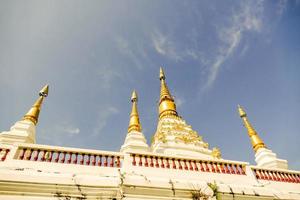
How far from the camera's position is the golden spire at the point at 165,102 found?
67.5 ft

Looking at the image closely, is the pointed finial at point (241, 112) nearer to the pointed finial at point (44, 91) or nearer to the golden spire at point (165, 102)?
the golden spire at point (165, 102)

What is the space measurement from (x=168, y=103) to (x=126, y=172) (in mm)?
14146

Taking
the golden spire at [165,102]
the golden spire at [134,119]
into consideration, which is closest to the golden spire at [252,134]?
the golden spire at [165,102]

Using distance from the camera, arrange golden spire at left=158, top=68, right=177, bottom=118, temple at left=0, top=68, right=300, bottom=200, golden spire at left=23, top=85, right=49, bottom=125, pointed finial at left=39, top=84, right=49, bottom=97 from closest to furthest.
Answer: temple at left=0, top=68, right=300, bottom=200
golden spire at left=23, top=85, right=49, bottom=125
pointed finial at left=39, top=84, right=49, bottom=97
golden spire at left=158, top=68, right=177, bottom=118

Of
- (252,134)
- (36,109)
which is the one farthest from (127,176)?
(252,134)

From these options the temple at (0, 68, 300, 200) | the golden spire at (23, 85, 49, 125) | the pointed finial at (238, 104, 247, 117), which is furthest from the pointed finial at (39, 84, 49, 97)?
the pointed finial at (238, 104, 247, 117)

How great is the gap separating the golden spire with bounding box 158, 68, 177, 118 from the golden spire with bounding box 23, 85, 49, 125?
32.3 ft

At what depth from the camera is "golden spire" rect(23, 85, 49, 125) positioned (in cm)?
1251

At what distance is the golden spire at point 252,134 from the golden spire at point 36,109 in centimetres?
1369

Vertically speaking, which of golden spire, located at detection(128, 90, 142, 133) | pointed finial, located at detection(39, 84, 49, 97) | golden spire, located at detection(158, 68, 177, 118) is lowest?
golden spire, located at detection(128, 90, 142, 133)

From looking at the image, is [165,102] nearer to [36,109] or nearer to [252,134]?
[252,134]

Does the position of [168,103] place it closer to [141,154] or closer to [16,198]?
[141,154]

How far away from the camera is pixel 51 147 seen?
7910 mm

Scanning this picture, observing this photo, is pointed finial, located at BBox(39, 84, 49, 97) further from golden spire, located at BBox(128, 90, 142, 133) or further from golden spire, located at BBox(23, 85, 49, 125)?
golden spire, located at BBox(128, 90, 142, 133)
